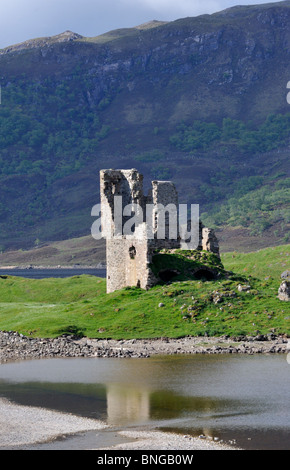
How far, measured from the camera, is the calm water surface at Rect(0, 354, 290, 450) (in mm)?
30328

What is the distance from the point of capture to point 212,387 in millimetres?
36688

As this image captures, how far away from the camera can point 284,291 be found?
50.6m

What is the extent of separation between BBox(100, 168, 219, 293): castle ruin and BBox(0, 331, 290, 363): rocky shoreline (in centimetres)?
788

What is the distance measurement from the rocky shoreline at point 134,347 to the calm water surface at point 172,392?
45.4 inches

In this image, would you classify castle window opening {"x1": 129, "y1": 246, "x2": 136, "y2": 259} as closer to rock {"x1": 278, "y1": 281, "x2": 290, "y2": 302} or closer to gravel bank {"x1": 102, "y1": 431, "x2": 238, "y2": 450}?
rock {"x1": 278, "y1": 281, "x2": 290, "y2": 302}

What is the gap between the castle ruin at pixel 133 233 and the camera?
5600cm

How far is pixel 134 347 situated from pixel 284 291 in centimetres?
955

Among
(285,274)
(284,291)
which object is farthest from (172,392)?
(285,274)

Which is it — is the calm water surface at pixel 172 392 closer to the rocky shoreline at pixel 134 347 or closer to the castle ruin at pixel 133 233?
the rocky shoreline at pixel 134 347

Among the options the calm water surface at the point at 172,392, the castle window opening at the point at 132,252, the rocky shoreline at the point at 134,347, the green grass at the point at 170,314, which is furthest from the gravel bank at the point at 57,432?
the castle window opening at the point at 132,252
